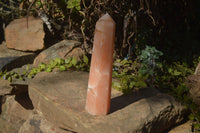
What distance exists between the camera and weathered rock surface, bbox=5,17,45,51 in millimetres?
3410

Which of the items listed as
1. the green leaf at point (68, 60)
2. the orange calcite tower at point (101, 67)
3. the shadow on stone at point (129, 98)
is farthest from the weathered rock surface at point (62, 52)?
the orange calcite tower at point (101, 67)

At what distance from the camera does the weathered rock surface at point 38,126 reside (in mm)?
2009

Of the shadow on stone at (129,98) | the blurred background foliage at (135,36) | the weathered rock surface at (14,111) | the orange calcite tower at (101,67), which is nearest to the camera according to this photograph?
the orange calcite tower at (101,67)

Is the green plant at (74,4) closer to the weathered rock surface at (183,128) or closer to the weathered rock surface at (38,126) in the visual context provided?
the weathered rock surface at (38,126)

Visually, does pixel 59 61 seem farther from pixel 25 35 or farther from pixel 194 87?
pixel 194 87

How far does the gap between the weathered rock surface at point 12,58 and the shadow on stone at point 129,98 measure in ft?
6.43

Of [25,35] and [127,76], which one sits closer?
[127,76]

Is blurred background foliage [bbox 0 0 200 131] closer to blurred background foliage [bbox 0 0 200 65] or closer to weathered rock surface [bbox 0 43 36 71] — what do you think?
blurred background foliage [bbox 0 0 200 65]

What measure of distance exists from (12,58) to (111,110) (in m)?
2.18

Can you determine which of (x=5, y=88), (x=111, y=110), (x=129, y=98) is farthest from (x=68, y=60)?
(x=111, y=110)

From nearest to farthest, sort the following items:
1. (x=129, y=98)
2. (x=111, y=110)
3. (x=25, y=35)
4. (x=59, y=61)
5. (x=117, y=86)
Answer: (x=111, y=110) < (x=129, y=98) < (x=117, y=86) < (x=59, y=61) < (x=25, y=35)

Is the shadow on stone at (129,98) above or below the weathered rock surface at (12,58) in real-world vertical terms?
below

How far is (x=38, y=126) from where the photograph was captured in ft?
7.07

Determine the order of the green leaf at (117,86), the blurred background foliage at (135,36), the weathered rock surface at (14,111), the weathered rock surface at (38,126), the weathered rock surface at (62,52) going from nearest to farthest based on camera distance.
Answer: the weathered rock surface at (38,126) → the green leaf at (117,86) → the blurred background foliage at (135,36) → the weathered rock surface at (62,52) → the weathered rock surface at (14,111)
